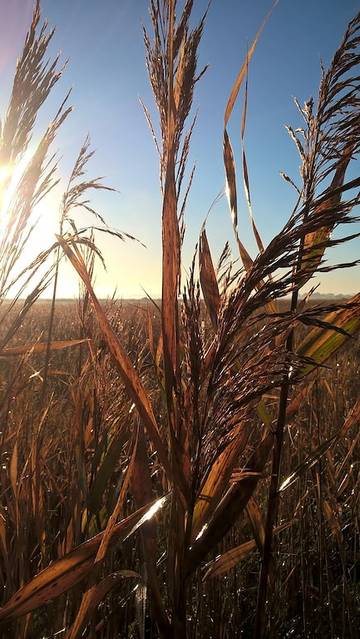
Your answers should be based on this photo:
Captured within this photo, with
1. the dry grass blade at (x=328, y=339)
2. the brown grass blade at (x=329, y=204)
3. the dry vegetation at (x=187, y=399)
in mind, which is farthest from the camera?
the dry grass blade at (x=328, y=339)

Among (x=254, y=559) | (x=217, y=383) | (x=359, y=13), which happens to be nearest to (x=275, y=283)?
(x=217, y=383)

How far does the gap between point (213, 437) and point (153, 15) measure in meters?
0.67

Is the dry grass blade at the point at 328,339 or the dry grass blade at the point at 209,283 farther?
the dry grass blade at the point at 328,339

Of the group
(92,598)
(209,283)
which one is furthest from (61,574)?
(209,283)

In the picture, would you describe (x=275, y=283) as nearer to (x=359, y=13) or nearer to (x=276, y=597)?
(x=359, y=13)

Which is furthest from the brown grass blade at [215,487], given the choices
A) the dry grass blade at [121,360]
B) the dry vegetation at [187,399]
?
the dry grass blade at [121,360]

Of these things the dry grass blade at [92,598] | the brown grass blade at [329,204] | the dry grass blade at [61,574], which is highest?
the brown grass blade at [329,204]

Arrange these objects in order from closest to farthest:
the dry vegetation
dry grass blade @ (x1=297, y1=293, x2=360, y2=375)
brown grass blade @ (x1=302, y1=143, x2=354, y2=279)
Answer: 1. the dry vegetation
2. brown grass blade @ (x1=302, y1=143, x2=354, y2=279)
3. dry grass blade @ (x1=297, y1=293, x2=360, y2=375)

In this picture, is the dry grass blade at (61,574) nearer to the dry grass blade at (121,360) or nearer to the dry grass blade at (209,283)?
the dry grass blade at (121,360)

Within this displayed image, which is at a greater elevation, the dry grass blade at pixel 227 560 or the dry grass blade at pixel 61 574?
the dry grass blade at pixel 61 574

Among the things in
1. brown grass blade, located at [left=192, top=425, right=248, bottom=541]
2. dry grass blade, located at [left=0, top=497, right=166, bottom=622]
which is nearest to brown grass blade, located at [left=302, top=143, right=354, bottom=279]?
brown grass blade, located at [left=192, top=425, right=248, bottom=541]

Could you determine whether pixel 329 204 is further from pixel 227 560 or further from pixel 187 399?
pixel 227 560

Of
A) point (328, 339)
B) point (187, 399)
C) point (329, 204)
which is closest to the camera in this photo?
point (187, 399)

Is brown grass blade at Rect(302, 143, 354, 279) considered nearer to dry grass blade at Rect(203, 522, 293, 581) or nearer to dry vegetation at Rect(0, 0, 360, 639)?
dry vegetation at Rect(0, 0, 360, 639)
